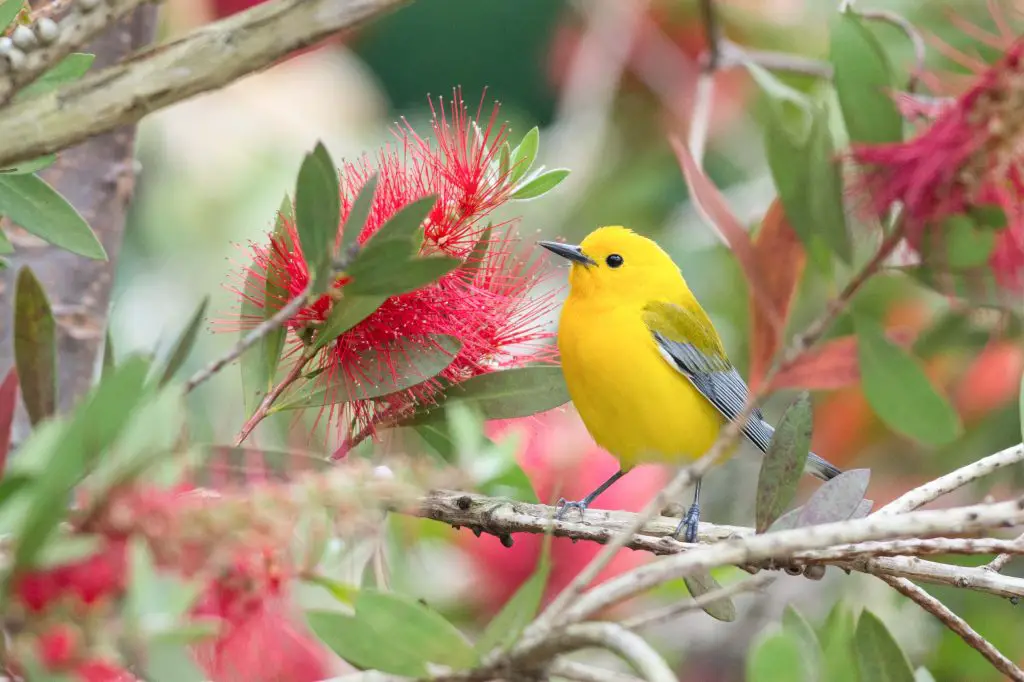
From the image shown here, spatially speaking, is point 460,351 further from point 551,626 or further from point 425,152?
point 551,626

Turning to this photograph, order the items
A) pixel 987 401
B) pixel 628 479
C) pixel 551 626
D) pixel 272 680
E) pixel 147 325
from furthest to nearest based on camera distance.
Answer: pixel 147 325
pixel 987 401
pixel 628 479
pixel 272 680
pixel 551 626

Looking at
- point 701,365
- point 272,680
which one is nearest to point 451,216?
point 272,680

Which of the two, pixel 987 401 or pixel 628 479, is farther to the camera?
pixel 987 401

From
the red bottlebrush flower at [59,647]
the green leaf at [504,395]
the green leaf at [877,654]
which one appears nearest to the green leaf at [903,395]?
the green leaf at [877,654]

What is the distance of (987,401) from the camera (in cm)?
160

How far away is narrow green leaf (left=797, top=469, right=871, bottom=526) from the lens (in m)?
0.59

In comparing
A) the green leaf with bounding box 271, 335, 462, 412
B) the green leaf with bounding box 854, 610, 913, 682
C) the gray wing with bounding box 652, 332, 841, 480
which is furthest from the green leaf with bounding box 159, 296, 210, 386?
the gray wing with bounding box 652, 332, 841, 480

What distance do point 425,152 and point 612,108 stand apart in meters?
1.82

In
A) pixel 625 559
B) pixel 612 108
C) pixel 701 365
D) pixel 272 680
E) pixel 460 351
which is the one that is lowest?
pixel 272 680

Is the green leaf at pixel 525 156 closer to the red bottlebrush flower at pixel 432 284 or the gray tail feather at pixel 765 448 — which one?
the red bottlebrush flower at pixel 432 284

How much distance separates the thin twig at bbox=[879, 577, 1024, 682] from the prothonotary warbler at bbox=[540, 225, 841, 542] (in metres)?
0.51

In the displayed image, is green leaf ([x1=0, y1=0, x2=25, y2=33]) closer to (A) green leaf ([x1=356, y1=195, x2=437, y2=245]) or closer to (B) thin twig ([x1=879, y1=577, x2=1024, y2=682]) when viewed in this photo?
(A) green leaf ([x1=356, y1=195, x2=437, y2=245])

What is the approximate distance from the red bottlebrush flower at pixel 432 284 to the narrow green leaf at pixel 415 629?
0.26 meters

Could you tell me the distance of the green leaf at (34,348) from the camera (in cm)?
49
